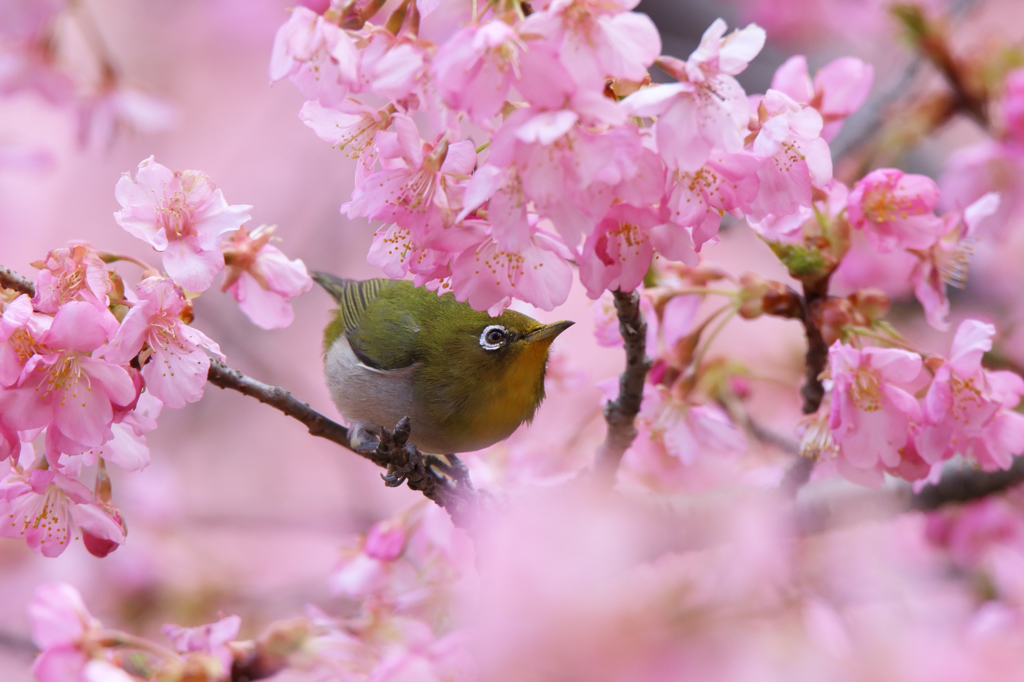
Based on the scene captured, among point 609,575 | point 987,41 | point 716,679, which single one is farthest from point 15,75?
point 987,41

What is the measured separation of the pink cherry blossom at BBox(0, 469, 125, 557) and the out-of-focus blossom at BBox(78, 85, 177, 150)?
1746mm

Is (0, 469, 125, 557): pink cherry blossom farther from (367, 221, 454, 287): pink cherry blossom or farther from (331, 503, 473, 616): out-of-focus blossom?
(331, 503, 473, 616): out-of-focus blossom

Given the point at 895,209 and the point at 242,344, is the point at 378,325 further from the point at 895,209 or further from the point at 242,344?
the point at 242,344

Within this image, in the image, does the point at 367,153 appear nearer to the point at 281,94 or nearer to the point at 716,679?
the point at 716,679

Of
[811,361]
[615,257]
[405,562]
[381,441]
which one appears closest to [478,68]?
[615,257]

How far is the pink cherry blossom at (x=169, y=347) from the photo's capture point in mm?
1030

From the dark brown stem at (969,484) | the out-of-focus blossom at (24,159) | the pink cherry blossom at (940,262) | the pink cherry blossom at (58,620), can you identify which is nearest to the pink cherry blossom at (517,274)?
the pink cherry blossom at (940,262)

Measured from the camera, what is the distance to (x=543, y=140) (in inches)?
30.5

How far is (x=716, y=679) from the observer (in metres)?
1.47

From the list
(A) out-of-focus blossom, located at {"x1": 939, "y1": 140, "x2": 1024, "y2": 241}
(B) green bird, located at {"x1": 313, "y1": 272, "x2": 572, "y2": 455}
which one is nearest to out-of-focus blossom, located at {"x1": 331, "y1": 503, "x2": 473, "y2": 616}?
(B) green bird, located at {"x1": 313, "y1": 272, "x2": 572, "y2": 455}

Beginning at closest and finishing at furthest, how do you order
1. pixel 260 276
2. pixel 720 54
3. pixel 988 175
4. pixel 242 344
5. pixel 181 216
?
pixel 720 54 < pixel 181 216 < pixel 260 276 < pixel 988 175 < pixel 242 344

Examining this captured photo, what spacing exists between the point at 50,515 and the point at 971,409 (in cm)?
140

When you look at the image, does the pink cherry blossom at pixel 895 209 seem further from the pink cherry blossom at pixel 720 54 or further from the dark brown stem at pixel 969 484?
the dark brown stem at pixel 969 484

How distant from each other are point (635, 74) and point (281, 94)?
562cm
